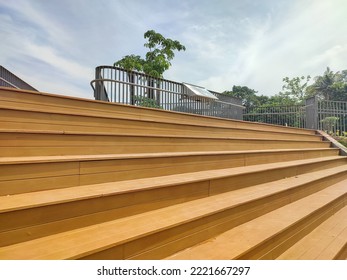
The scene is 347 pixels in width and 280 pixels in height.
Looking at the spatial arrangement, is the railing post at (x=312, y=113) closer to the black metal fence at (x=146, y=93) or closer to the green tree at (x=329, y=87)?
the black metal fence at (x=146, y=93)

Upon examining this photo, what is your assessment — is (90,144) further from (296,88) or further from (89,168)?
(296,88)

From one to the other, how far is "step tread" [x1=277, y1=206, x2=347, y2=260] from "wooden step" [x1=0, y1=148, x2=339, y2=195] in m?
1.00

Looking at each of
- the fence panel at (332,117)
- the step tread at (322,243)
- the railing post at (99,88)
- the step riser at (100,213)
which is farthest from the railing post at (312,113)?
the railing post at (99,88)

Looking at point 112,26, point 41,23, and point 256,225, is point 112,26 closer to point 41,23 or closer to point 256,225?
point 41,23

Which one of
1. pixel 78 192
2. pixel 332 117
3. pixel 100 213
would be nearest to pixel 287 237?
pixel 100 213

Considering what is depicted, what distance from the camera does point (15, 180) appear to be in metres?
1.25

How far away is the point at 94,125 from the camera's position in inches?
86.7

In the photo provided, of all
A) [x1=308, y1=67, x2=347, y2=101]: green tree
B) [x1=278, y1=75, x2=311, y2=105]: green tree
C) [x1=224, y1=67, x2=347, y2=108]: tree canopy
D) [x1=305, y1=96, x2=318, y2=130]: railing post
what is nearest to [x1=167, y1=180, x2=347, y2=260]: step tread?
[x1=305, y1=96, x2=318, y2=130]: railing post

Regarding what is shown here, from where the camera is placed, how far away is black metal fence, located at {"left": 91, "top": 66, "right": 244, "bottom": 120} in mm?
3930

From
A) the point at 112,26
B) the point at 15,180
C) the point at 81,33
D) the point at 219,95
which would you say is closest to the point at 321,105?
the point at 219,95

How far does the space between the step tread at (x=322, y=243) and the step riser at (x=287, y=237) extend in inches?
1.4

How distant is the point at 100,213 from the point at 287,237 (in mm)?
1381

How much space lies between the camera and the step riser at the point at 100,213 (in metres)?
1.04

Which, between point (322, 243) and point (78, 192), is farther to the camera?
point (322, 243)
